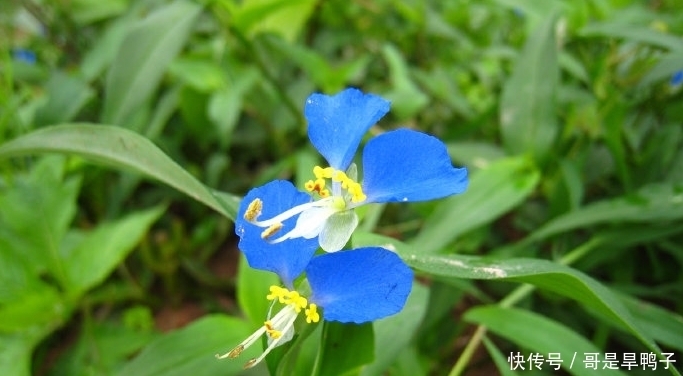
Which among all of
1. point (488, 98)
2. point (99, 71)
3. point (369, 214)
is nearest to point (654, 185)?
point (369, 214)

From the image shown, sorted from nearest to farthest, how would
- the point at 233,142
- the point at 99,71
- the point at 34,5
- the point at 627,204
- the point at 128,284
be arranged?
the point at 627,204 < the point at 128,284 < the point at 99,71 < the point at 233,142 < the point at 34,5

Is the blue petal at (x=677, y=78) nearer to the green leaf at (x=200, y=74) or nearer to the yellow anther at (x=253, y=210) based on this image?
the green leaf at (x=200, y=74)

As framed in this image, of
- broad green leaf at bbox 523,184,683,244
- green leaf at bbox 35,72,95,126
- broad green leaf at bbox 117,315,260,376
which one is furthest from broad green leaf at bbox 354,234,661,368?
green leaf at bbox 35,72,95,126

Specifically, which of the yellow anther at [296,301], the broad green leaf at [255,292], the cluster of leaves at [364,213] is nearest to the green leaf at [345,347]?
the cluster of leaves at [364,213]

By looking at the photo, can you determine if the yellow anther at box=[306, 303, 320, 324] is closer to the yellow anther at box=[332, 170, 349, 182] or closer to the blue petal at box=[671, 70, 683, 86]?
the yellow anther at box=[332, 170, 349, 182]

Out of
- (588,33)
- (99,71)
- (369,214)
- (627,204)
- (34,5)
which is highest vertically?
(34,5)

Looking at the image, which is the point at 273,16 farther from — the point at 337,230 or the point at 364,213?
the point at 337,230

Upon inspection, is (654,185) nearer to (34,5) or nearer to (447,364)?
(447,364)
